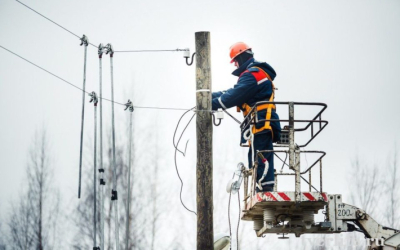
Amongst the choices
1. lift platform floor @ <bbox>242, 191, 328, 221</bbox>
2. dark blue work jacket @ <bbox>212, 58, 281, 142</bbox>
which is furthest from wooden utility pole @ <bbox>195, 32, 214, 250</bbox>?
lift platform floor @ <bbox>242, 191, 328, 221</bbox>

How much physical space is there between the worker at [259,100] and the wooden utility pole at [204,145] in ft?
1.41

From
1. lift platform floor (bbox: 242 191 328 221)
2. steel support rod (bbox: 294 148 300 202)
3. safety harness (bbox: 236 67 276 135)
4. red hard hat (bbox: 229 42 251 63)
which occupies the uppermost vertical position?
red hard hat (bbox: 229 42 251 63)

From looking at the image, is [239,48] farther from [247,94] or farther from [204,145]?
[204,145]

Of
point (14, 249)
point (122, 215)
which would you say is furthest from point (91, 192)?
point (14, 249)

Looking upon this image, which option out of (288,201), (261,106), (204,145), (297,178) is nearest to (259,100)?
(261,106)

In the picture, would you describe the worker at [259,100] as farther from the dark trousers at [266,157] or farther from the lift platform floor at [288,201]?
the lift platform floor at [288,201]

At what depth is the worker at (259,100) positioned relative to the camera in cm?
1387

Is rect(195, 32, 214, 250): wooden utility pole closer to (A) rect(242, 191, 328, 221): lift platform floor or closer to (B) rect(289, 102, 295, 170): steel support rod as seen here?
(A) rect(242, 191, 328, 221): lift platform floor

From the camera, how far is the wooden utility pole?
1362 centimetres

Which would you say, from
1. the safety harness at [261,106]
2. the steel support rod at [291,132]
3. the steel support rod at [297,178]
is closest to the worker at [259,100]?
the safety harness at [261,106]

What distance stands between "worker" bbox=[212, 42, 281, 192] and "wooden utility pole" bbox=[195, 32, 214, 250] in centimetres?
43

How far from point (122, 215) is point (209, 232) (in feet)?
64.0

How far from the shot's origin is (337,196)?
1430 centimetres

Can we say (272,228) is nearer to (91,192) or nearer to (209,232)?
(209,232)
